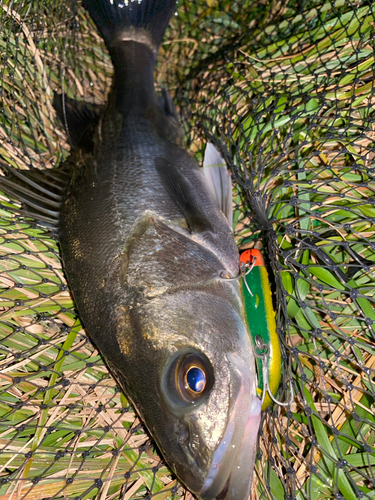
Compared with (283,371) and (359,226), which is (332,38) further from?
(283,371)

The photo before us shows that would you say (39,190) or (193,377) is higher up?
(39,190)

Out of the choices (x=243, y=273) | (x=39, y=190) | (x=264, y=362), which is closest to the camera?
(x=264, y=362)

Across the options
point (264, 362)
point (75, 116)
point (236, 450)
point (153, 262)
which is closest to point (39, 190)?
point (75, 116)

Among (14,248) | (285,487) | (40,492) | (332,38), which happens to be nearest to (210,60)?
(332,38)

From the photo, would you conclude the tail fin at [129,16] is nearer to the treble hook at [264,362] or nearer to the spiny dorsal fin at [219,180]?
the spiny dorsal fin at [219,180]

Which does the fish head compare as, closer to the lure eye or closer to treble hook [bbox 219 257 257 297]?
the lure eye

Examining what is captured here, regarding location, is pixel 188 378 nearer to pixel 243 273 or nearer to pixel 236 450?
pixel 236 450

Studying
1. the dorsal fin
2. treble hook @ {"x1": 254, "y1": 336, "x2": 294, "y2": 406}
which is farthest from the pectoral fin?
treble hook @ {"x1": 254, "y1": 336, "x2": 294, "y2": 406}
